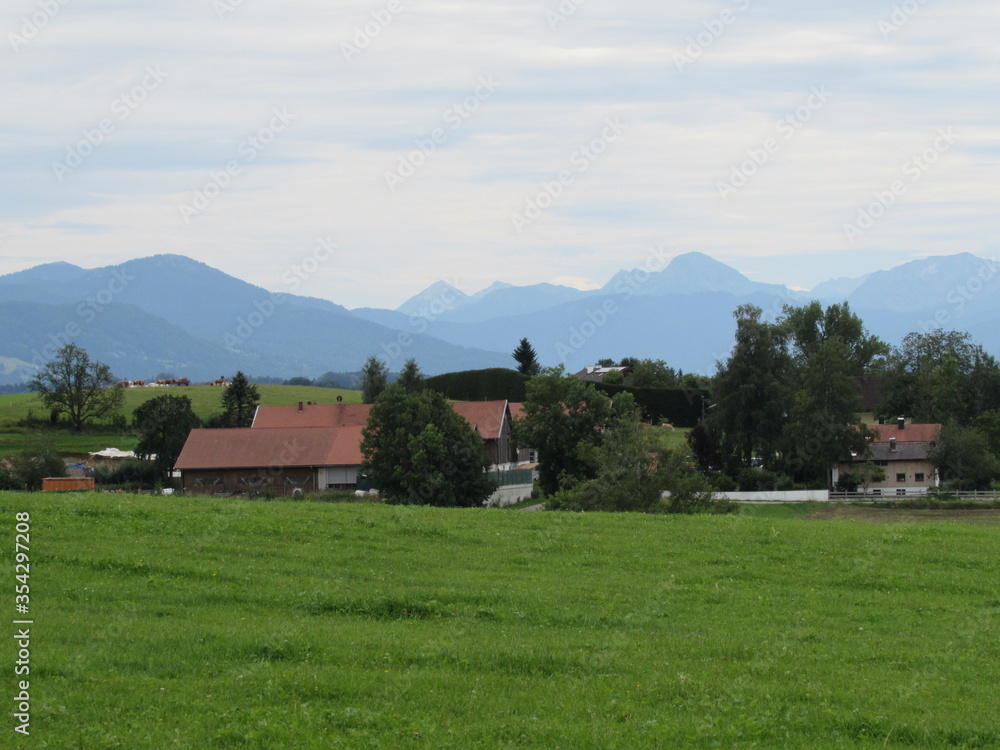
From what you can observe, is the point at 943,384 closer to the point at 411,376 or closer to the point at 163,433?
the point at 411,376

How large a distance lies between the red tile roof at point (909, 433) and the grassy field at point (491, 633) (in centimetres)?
5903

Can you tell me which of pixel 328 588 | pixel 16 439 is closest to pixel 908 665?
pixel 328 588

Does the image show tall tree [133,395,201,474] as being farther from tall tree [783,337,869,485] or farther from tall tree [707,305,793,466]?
tall tree [783,337,869,485]

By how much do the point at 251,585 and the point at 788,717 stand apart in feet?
30.1

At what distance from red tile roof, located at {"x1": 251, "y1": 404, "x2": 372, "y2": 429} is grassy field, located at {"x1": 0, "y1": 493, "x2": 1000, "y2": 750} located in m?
58.7

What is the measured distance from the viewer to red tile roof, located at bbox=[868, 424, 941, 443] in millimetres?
77219

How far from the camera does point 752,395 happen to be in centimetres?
7425

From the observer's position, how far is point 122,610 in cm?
1367

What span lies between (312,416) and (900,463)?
49.6m

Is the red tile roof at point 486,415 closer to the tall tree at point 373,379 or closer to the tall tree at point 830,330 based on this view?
the tall tree at point 373,379

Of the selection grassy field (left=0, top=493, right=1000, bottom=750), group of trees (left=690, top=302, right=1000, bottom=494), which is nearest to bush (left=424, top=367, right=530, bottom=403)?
group of trees (left=690, top=302, right=1000, bottom=494)

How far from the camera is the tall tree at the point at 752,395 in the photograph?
243ft

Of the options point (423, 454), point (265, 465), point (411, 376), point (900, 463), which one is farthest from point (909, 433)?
point (265, 465)

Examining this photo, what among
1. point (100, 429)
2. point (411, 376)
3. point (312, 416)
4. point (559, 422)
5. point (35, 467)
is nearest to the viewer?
point (35, 467)
